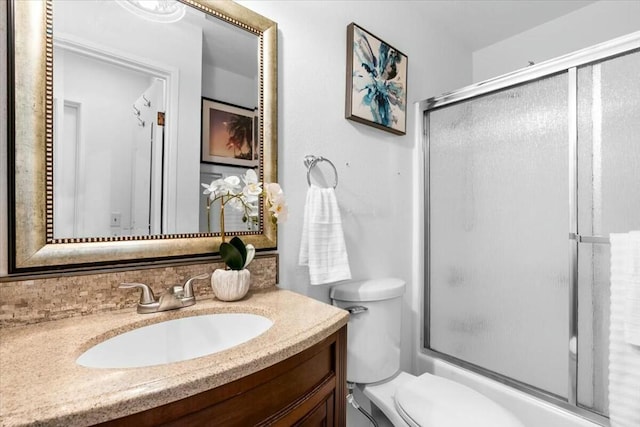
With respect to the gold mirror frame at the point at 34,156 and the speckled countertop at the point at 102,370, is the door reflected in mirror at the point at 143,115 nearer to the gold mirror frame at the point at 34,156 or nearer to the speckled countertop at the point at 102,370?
the gold mirror frame at the point at 34,156

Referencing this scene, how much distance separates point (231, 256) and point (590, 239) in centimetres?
138

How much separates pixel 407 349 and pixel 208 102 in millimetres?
1635

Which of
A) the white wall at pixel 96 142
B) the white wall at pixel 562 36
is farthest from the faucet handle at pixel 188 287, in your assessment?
the white wall at pixel 562 36

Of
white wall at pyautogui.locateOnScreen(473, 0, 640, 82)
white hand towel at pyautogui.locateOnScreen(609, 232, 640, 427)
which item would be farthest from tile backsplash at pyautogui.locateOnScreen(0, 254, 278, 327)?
white wall at pyautogui.locateOnScreen(473, 0, 640, 82)

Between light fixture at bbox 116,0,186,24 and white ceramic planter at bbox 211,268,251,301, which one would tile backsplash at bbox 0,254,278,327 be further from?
light fixture at bbox 116,0,186,24

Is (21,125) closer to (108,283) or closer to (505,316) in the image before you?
(108,283)

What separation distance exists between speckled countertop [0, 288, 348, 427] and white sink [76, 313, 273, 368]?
0.02 m

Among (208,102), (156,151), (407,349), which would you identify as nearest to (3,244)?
(156,151)

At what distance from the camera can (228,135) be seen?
108 centimetres

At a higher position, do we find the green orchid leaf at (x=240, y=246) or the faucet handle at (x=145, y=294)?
the green orchid leaf at (x=240, y=246)

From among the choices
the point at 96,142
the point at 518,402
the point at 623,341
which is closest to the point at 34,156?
the point at 96,142

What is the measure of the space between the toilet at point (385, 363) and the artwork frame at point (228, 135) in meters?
0.69

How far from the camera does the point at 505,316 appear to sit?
1.52 meters

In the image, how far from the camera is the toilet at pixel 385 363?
1147 millimetres
